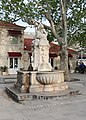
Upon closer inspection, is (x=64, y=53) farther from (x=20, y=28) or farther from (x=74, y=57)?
(x=74, y=57)

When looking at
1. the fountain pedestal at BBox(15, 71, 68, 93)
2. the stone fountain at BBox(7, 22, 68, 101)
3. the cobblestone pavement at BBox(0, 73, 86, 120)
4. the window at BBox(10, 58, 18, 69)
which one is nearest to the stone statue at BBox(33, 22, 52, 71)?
the stone fountain at BBox(7, 22, 68, 101)

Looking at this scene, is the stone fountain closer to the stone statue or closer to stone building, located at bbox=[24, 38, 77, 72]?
the stone statue

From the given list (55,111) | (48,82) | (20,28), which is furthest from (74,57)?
(55,111)

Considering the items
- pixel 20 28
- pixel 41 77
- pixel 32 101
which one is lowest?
pixel 32 101

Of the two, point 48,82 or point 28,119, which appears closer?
point 28,119

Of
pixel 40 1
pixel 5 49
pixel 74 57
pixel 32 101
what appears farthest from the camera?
pixel 74 57

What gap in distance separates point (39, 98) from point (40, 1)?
10703 mm

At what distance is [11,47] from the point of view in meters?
30.3

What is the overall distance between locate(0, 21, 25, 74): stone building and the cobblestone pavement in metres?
19.1

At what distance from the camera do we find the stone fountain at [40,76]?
11195 mm

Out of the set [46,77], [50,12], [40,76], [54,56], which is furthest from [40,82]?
[54,56]

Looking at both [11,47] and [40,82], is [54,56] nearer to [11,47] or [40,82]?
[11,47]

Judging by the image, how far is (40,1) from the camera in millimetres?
18953

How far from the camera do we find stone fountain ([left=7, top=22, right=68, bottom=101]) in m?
11.2
